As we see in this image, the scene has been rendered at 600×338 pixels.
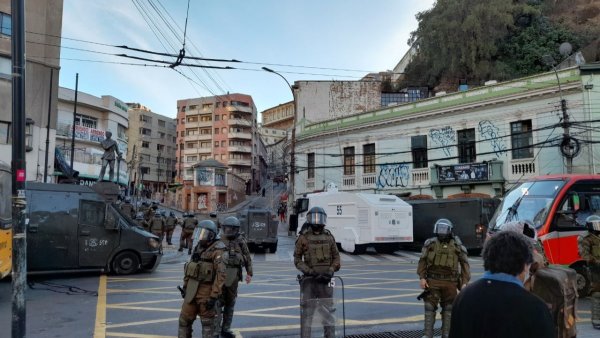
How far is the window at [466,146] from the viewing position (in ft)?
87.4

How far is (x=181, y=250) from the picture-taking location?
19.9 m

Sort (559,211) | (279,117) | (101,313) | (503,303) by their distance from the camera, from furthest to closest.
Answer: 1. (279,117)
2. (559,211)
3. (101,313)
4. (503,303)

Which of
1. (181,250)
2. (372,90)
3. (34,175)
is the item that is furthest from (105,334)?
(372,90)

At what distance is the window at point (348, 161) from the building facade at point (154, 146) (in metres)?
45.9

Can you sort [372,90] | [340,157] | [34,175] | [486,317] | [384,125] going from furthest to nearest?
[372,90]
[340,157]
[384,125]
[34,175]
[486,317]

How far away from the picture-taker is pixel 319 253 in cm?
662

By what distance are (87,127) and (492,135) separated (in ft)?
120

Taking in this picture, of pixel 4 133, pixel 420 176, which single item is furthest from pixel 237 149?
pixel 4 133

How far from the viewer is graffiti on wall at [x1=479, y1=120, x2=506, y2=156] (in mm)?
25312

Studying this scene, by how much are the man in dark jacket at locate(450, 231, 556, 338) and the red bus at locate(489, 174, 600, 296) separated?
8349 mm

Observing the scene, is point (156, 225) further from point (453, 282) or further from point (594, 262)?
point (594, 262)

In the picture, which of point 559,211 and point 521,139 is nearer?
point 559,211

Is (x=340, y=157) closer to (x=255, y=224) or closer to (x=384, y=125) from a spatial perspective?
(x=384, y=125)

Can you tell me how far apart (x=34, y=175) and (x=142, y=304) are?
64.6 feet
